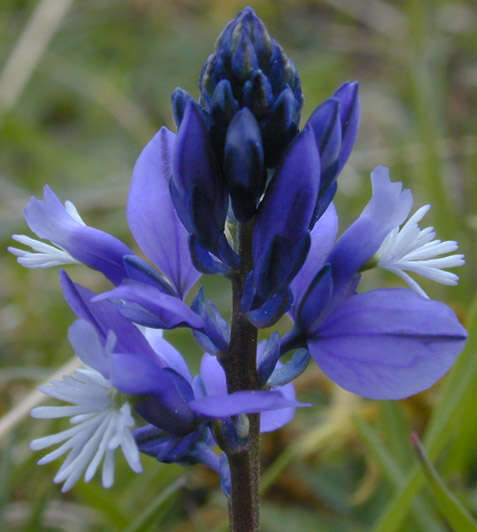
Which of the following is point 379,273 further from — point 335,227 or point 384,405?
point 335,227

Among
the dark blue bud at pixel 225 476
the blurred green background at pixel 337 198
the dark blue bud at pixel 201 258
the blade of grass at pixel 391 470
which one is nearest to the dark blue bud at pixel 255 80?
the dark blue bud at pixel 201 258

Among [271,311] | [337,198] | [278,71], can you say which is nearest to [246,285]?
[271,311]

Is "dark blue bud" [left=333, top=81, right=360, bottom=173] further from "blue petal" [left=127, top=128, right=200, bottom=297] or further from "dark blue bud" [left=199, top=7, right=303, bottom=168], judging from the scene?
"blue petal" [left=127, top=128, right=200, bottom=297]

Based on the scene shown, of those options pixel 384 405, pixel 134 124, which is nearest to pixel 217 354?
pixel 384 405

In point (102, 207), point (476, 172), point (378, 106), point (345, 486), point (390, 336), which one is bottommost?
point (345, 486)

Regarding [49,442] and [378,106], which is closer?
[49,442]

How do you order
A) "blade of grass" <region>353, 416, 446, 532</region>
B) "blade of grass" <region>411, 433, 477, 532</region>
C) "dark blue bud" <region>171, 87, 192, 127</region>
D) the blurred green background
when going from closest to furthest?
1. "dark blue bud" <region>171, 87, 192, 127</region>
2. "blade of grass" <region>411, 433, 477, 532</region>
3. "blade of grass" <region>353, 416, 446, 532</region>
4. the blurred green background

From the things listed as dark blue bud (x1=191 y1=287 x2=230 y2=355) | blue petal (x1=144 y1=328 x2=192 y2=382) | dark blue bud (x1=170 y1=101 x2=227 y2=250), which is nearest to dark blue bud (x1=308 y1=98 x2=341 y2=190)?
dark blue bud (x1=170 y1=101 x2=227 y2=250)
